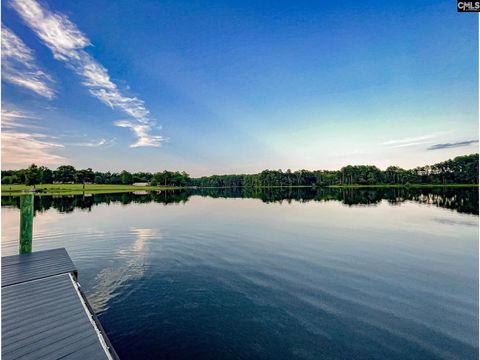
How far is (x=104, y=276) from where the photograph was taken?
43.4ft

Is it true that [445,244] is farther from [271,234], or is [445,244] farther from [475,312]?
[271,234]

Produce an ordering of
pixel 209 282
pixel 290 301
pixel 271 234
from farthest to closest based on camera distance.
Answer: pixel 271 234 → pixel 209 282 → pixel 290 301

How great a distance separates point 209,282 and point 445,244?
20002 millimetres

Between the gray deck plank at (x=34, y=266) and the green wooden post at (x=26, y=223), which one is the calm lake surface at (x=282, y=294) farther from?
the green wooden post at (x=26, y=223)

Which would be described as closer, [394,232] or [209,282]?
[209,282]

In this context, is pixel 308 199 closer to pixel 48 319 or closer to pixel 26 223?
pixel 26 223

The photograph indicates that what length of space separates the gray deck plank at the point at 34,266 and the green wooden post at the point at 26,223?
0.82m

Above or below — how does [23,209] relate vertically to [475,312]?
above

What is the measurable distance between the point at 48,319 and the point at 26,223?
9738 mm

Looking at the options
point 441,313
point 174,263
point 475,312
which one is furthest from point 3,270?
point 475,312

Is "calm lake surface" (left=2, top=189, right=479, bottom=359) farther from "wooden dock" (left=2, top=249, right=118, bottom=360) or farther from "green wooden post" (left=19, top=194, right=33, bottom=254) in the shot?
"green wooden post" (left=19, top=194, right=33, bottom=254)

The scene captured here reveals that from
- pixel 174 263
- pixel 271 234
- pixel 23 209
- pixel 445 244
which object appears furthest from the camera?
pixel 271 234

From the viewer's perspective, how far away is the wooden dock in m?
5.56

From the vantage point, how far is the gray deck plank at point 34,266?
33.3 feet
